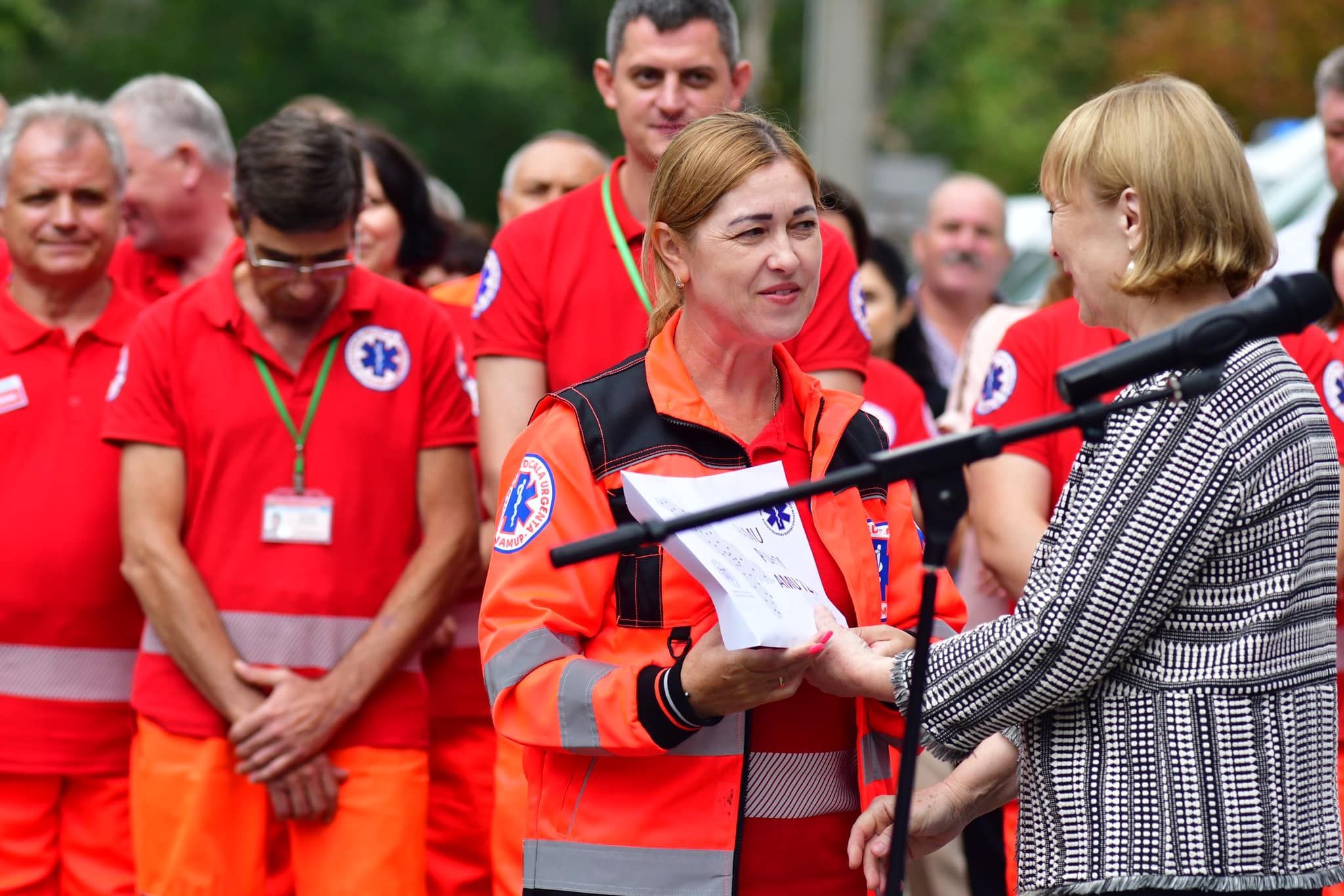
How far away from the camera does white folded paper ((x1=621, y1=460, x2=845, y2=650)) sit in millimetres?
2934

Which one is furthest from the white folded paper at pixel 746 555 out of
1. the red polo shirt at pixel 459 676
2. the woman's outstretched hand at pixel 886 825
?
the red polo shirt at pixel 459 676

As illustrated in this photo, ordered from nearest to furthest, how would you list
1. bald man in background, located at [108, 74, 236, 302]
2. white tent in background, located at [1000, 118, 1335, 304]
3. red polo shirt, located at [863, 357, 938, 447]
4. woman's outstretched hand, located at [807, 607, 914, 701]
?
woman's outstretched hand, located at [807, 607, 914, 701] → red polo shirt, located at [863, 357, 938, 447] → bald man in background, located at [108, 74, 236, 302] → white tent in background, located at [1000, 118, 1335, 304]

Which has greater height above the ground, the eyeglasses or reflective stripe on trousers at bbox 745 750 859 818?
the eyeglasses

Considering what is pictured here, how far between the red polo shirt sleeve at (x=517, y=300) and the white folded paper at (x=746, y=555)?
163cm

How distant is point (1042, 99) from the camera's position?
4006cm

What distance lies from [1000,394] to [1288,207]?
9.64 meters

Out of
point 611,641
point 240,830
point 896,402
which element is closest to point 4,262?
point 240,830

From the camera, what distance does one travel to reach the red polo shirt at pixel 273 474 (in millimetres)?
4887

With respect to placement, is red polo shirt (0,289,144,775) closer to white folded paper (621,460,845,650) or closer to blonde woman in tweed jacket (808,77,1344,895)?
white folded paper (621,460,845,650)

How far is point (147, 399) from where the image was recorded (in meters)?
4.89

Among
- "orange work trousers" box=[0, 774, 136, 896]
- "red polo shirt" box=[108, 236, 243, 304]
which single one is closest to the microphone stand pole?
"orange work trousers" box=[0, 774, 136, 896]

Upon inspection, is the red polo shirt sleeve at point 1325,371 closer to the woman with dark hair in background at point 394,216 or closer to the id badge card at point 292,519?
the id badge card at point 292,519

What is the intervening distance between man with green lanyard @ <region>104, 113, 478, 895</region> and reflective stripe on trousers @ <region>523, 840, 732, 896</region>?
1689mm

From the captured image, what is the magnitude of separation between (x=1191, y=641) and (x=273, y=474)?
9.16 feet
